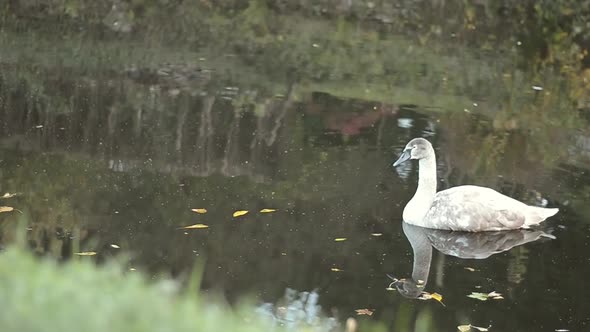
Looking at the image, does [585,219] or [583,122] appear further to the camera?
[583,122]

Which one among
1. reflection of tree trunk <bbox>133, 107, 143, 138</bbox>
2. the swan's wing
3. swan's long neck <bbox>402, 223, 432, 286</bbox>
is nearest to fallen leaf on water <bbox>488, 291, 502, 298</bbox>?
swan's long neck <bbox>402, 223, 432, 286</bbox>

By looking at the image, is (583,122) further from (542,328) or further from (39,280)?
(39,280)

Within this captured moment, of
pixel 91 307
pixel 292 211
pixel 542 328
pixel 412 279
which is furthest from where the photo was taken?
pixel 292 211

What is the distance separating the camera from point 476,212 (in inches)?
401

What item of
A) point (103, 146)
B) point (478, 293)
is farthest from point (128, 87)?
point (478, 293)

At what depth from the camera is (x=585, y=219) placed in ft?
35.6

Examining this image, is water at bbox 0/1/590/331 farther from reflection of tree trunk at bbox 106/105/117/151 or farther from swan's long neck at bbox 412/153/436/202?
swan's long neck at bbox 412/153/436/202

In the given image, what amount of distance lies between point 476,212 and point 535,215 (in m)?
0.64

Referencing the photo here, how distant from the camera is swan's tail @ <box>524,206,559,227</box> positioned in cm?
1034

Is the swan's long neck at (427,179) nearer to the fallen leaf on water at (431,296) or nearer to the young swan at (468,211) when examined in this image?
the young swan at (468,211)

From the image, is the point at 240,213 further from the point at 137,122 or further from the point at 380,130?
the point at 380,130

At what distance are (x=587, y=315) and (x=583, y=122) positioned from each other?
7279mm

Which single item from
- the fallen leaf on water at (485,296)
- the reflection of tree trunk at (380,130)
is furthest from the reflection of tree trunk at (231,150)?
the fallen leaf on water at (485,296)

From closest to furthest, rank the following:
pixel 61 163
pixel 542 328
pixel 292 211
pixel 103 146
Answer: pixel 542 328
pixel 292 211
pixel 61 163
pixel 103 146
